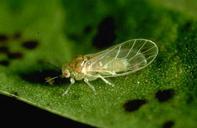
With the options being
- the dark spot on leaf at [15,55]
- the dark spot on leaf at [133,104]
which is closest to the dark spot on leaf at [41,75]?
the dark spot on leaf at [15,55]

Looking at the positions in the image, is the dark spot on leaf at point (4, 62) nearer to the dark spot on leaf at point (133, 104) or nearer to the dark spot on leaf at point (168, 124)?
the dark spot on leaf at point (133, 104)

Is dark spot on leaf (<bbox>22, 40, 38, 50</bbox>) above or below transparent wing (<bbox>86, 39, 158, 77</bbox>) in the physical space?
above

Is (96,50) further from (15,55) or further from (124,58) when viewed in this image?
(15,55)

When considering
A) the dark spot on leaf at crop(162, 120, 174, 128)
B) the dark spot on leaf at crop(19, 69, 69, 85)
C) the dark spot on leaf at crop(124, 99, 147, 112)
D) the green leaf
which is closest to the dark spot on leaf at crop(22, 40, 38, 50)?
the green leaf

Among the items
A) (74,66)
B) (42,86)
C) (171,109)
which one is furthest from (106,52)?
(171,109)

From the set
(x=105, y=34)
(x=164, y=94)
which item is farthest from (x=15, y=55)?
(x=164, y=94)

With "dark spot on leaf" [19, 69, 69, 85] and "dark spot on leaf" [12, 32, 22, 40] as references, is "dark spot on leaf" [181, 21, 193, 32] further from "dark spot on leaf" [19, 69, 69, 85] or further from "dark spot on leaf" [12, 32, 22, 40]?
"dark spot on leaf" [12, 32, 22, 40]

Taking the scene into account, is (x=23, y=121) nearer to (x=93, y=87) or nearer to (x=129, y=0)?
(x=93, y=87)
